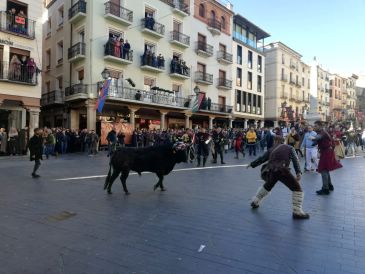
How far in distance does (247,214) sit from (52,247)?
3306 millimetres

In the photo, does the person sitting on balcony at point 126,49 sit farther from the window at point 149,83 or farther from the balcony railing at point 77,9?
the balcony railing at point 77,9

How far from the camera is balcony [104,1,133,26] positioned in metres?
24.9

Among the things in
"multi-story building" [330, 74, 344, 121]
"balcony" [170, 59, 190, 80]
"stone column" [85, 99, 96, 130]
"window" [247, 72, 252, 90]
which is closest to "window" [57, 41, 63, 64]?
"stone column" [85, 99, 96, 130]

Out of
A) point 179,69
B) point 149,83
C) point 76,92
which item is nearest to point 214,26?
point 179,69

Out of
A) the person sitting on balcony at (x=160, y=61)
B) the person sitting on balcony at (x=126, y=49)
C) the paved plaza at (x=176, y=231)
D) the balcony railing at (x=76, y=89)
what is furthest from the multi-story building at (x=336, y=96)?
the paved plaza at (x=176, y=231)

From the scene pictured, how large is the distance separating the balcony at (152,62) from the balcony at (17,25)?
9.29 meters

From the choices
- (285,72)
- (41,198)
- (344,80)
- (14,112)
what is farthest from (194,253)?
(344,80)

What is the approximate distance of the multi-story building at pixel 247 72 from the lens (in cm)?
4012

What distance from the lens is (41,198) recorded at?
710 centimetres

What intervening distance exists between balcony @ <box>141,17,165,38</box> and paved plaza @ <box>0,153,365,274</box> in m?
22.0

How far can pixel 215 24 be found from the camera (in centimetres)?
3572

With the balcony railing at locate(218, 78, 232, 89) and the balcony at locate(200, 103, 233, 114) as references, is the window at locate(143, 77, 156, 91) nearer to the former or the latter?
the balcony at locate(200, 103, 233, 114)

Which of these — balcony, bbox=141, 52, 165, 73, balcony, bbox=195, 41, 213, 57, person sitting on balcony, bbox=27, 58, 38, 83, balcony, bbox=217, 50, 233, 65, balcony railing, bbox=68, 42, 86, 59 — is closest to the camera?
person sitting on balcony, bbox=27, 58, 38, 83

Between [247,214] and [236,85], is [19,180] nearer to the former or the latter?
[247,214]
